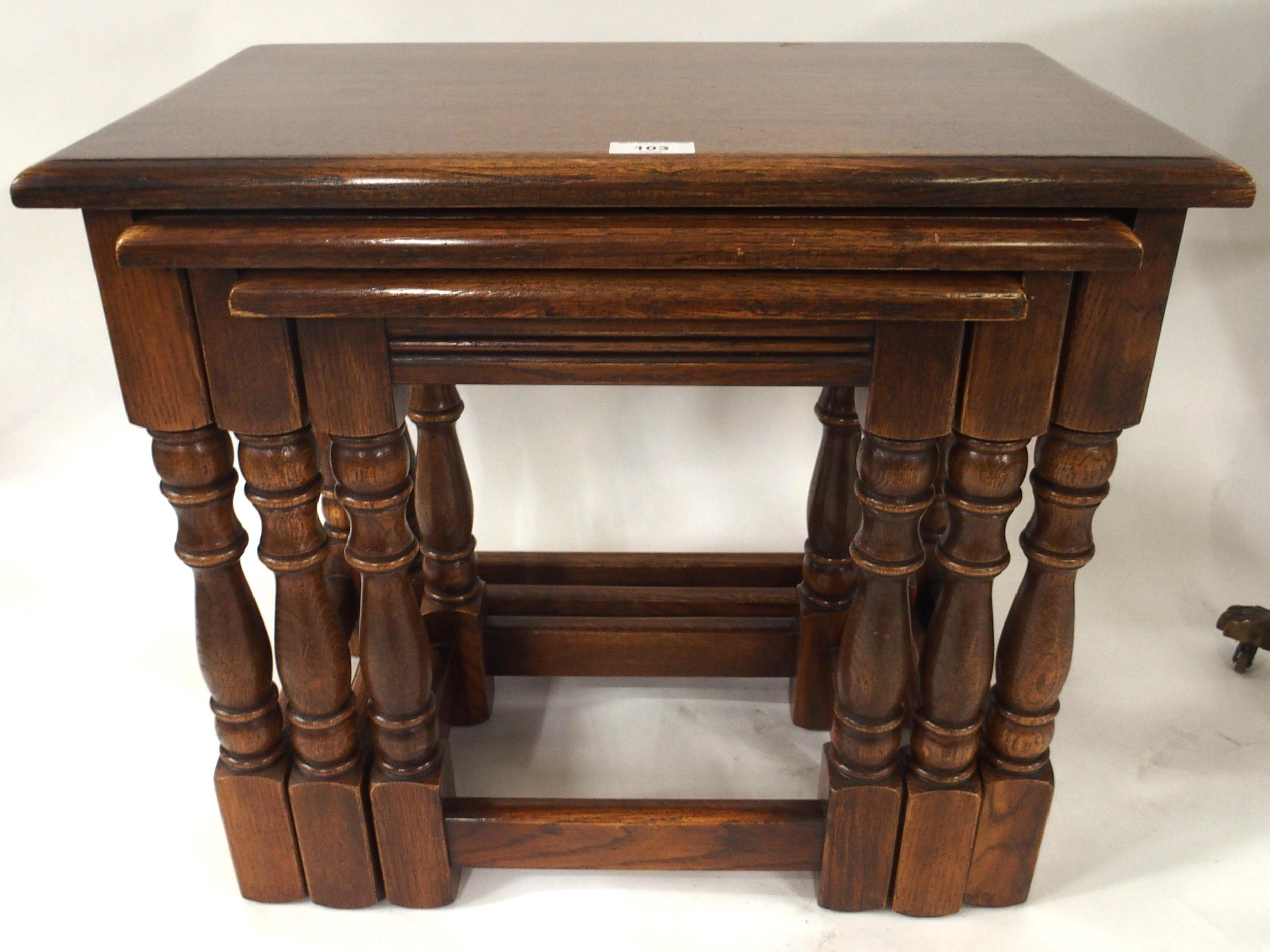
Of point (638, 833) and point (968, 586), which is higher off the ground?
point (968, 586)

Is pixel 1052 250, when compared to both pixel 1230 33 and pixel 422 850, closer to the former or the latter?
pixel 422 850

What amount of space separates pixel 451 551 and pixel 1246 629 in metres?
1.01

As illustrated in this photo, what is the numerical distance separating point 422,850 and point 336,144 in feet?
2.26

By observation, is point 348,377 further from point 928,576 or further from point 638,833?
point 928,576

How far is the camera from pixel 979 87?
4.15ft

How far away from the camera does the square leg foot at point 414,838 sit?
125 cm

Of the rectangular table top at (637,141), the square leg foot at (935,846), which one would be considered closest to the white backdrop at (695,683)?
the square leg foot at (935,846)

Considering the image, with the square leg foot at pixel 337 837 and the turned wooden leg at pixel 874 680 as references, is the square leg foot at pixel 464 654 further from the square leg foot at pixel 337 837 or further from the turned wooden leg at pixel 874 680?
the turned wooden leg at pixel 874 680

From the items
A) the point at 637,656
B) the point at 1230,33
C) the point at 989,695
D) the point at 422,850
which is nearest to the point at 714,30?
the point at 1230,33

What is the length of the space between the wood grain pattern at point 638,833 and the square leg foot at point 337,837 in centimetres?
8

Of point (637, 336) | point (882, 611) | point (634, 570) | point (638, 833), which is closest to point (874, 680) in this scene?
point (882, 611)

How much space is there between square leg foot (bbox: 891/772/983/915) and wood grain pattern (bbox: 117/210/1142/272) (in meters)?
0.53

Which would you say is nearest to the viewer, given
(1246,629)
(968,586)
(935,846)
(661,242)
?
(661,242)

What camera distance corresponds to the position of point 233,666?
1207mm
